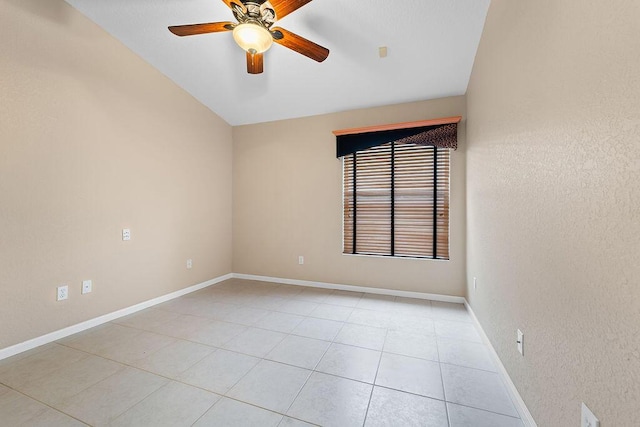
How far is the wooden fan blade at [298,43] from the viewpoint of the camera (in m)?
1.89

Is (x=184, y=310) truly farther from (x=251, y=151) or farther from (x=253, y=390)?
(x=251, y=151)

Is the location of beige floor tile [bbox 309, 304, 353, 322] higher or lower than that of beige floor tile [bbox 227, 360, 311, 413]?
higher

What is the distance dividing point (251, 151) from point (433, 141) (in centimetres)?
273

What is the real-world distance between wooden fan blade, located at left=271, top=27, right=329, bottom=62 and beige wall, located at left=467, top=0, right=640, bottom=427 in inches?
51.4

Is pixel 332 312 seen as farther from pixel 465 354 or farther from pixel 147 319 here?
pixel 147 319

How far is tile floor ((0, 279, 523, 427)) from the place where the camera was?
1445 millimetres

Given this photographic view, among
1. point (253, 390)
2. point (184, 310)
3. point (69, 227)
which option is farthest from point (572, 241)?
point (69, 227)

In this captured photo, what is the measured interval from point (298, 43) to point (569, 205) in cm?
203

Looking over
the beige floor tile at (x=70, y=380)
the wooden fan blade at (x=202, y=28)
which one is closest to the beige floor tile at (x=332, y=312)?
the beige floor tile at (x=70, y=380)

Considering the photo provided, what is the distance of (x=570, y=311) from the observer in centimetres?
101

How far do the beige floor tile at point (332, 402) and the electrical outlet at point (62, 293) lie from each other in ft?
7.85

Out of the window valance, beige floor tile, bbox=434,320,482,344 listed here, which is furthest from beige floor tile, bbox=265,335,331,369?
the window valance

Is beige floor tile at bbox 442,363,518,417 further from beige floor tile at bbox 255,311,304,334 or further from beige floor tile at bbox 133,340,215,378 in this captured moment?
beige floor tile at bbox 133,340,215,378

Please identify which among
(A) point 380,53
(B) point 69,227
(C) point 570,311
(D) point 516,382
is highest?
(A) point 380,53
